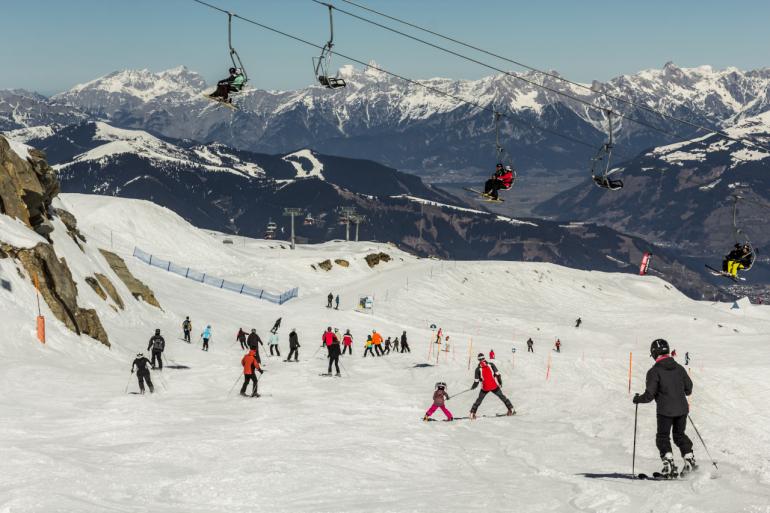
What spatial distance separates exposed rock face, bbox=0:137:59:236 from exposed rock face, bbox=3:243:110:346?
15.4 ft

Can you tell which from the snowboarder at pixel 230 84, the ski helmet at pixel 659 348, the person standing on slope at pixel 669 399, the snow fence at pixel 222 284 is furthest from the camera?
the snow fence at pixel 222 284

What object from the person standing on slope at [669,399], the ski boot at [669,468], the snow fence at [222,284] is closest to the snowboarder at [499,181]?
the person standing on slope at [669,399]

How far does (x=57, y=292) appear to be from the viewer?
1256 inches

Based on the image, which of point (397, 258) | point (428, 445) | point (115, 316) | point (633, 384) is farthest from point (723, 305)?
point (428, 445)

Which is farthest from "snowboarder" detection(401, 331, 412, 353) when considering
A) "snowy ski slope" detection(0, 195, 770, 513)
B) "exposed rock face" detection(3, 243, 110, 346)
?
"exposed rock face" detection(3, 243, 110, 346)

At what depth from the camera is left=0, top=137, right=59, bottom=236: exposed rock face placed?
37.2 metres

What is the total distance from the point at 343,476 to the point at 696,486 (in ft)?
18.5

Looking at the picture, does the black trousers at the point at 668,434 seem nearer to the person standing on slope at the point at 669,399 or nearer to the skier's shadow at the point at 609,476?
the person standing on slope at the point at 669,399

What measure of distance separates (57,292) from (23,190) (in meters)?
10.4

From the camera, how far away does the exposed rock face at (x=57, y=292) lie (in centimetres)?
3119

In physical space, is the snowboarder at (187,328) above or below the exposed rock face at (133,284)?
below

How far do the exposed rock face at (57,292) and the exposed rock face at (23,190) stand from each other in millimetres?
4702

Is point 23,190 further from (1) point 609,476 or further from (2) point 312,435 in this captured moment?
(1) point 609,476

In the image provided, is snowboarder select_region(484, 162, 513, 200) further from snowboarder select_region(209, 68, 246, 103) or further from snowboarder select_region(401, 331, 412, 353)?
→ snowboarder select_region(401, 331, 412, 353)
